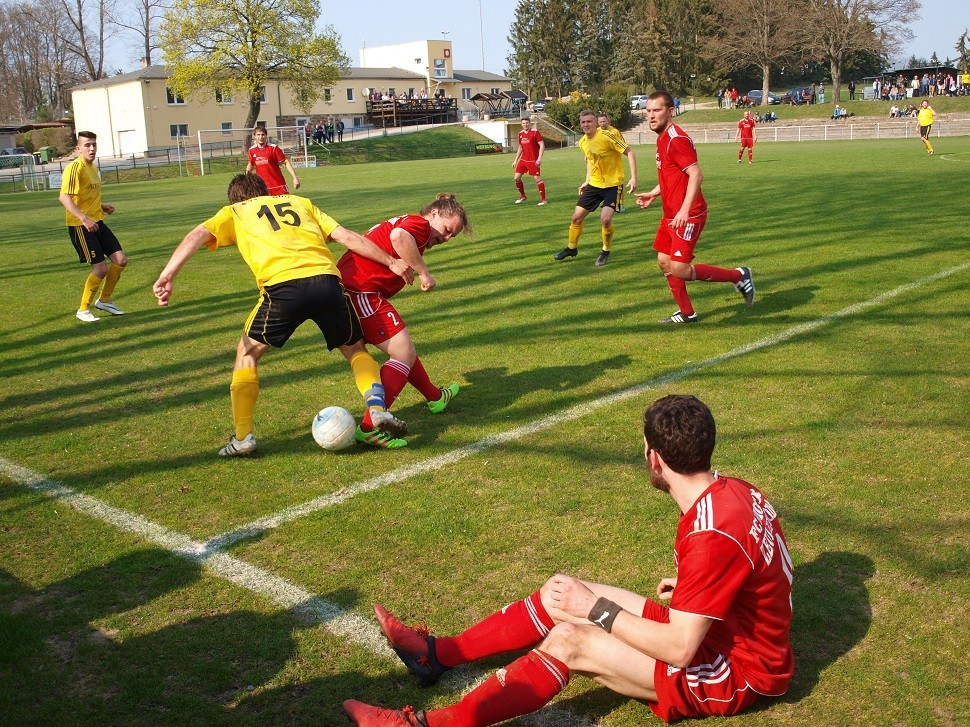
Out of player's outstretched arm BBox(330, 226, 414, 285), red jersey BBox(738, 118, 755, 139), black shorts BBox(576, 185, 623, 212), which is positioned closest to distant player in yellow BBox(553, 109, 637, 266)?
black shorts BBox(576, 185, 623, 212)

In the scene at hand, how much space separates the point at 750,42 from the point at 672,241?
235ft

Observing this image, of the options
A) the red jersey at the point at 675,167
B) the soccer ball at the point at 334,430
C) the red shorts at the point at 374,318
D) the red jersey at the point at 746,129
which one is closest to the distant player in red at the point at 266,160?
the red jersey at the point at 675,167

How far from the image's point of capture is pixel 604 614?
110 inches

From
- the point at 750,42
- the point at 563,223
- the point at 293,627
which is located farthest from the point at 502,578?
the point at 750,42

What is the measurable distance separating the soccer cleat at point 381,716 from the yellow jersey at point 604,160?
35.6 ft

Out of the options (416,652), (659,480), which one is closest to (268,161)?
(416,652)

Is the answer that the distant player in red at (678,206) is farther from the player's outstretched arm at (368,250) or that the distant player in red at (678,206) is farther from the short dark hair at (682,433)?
the short dark hair at (682,433)

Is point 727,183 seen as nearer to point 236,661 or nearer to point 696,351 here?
point 696,351

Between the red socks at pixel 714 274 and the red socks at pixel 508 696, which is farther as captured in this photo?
the red socks at pixel 714 274

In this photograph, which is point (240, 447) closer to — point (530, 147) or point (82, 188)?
point (82, 188)

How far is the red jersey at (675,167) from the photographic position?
26.6ft

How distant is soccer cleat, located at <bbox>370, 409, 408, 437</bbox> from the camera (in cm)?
540

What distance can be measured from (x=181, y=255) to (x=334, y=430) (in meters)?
1.41

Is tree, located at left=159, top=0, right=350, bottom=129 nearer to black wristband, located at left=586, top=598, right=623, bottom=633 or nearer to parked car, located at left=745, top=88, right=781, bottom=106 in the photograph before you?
parked car, located at left=745, top=88, right=781, bottom=106
